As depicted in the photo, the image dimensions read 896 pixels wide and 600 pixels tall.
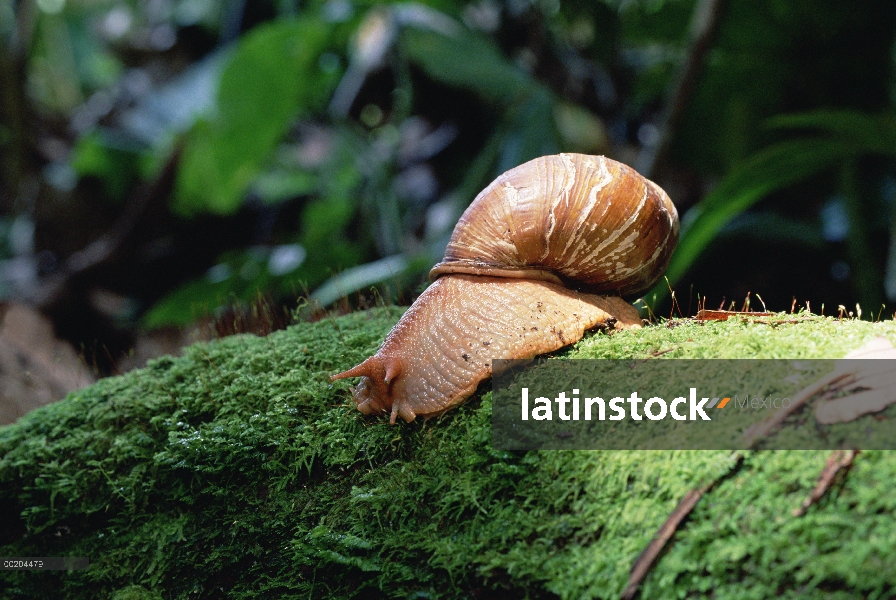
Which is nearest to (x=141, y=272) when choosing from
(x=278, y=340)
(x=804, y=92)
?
(x=278, y=340)

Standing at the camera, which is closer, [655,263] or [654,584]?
[654,584]

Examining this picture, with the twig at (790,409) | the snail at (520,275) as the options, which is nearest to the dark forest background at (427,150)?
the snail at (520,275)

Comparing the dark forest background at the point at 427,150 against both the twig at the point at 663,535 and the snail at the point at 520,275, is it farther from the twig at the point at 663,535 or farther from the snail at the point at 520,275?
the twig at the point at 663,535

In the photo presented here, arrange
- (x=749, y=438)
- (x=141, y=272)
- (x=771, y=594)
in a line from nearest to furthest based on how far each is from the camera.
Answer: (x=771, y=594) < (x=749, y=438) < (x=141, y=272)

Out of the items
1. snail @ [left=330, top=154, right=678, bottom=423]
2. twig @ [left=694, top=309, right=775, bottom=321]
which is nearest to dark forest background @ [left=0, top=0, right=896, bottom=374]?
snail @ [left=330, top=154, right=678, bottom=423]

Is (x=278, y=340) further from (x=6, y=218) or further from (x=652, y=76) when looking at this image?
(x=6, y=218)

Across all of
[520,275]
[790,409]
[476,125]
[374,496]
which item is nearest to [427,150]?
[476,125]
